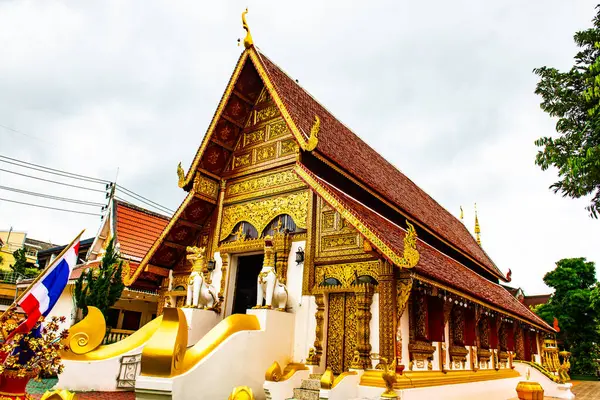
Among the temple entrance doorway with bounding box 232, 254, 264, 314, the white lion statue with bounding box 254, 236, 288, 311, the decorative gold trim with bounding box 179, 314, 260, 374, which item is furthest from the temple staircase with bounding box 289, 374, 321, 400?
the temple entrance doorway with bounding box 232, 254, 264, 314

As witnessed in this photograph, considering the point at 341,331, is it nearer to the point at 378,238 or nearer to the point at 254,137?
the point at 378,238

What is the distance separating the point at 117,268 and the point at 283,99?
18.7ft

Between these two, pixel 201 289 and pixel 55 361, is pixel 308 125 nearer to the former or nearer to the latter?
pixel 201 289

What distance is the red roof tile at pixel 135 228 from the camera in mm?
12930

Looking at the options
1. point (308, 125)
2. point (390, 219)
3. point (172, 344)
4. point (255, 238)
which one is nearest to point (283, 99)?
point (308, 125)

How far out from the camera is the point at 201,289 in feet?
27.5

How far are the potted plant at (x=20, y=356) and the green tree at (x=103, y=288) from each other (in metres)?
5.75

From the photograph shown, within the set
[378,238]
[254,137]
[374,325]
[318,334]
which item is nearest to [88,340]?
[318,334]

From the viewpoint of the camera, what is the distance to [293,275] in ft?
26.5

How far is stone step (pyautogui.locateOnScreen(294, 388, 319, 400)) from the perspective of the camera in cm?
629

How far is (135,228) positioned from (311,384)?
924 cm

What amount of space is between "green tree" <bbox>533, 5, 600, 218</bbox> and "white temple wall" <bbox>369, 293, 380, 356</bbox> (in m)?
3.83

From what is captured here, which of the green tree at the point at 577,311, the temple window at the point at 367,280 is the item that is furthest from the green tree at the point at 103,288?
the green tree at the point at 577,311

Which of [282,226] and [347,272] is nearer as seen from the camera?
[347,272]
